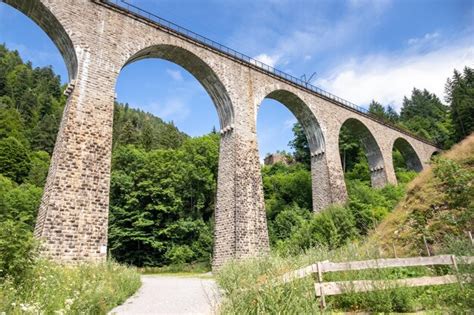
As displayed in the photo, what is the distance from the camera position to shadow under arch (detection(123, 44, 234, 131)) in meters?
15.9

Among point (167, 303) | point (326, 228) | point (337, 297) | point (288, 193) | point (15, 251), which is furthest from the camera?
point (288, 193)

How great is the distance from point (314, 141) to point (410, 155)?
15979mm

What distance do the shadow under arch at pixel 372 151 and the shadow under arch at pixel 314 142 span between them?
5.02 meters

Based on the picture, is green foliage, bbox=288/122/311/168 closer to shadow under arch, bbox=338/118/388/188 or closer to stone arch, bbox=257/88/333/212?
shadow under arch, bbox=338/118/388/188

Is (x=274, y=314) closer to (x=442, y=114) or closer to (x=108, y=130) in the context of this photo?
(x=108, y=130)

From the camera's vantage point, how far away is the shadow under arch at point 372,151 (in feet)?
85.1

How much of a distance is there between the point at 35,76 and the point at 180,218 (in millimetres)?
68434

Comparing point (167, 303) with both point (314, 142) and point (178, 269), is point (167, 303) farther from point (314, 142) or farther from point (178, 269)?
point (178, 269)

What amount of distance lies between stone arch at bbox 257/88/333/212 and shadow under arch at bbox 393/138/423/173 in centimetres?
1300

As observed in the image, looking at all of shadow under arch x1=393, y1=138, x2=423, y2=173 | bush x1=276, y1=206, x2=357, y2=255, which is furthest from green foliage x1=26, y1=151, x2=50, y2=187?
shadow under arch x1=393, y1=138, x2=423, y2=173

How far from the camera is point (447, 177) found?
9.62 meters

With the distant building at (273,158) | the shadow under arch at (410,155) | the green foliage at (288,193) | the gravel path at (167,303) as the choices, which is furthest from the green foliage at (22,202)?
the shadow under arch at (410,155)

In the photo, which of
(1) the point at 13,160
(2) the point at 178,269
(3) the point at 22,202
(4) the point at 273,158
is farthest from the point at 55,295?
(4) the point at 273,158

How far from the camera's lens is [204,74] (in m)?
17.2
